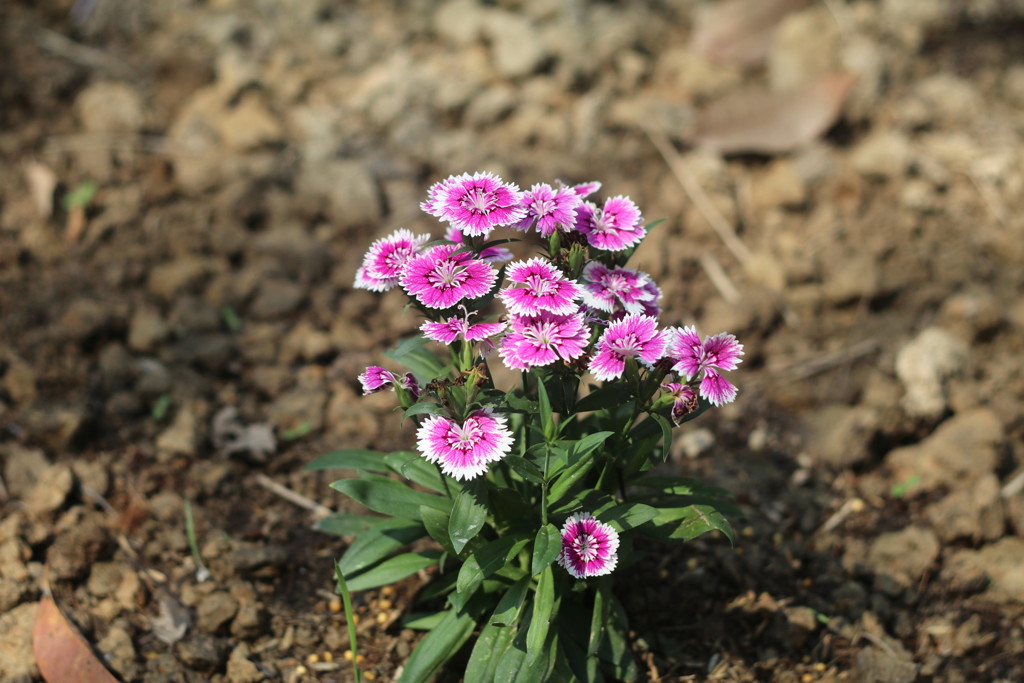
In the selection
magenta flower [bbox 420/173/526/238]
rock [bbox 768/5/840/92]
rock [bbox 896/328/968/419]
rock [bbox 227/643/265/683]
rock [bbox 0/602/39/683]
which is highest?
rock [bbox 768/5/840/92]

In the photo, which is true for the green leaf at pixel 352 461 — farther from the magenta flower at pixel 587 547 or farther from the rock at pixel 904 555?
the rock at pixel 904 555

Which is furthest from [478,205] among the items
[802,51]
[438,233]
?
[802,51]

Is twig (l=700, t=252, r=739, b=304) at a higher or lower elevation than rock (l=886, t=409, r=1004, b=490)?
higher

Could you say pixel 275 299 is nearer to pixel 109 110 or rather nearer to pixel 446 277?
pixel 109 110

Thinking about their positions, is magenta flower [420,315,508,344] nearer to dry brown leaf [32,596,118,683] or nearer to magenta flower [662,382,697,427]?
magenta flower [662,382,697,427]

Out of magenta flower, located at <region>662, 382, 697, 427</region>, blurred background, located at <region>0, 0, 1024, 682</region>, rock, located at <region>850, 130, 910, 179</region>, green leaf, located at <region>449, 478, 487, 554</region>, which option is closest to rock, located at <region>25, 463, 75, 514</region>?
blurred background, located at <region>0, 0, 1024, 682</region>

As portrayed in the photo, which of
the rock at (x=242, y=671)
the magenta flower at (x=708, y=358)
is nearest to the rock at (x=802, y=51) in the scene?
the magenta flower at (x=708, y=358)
